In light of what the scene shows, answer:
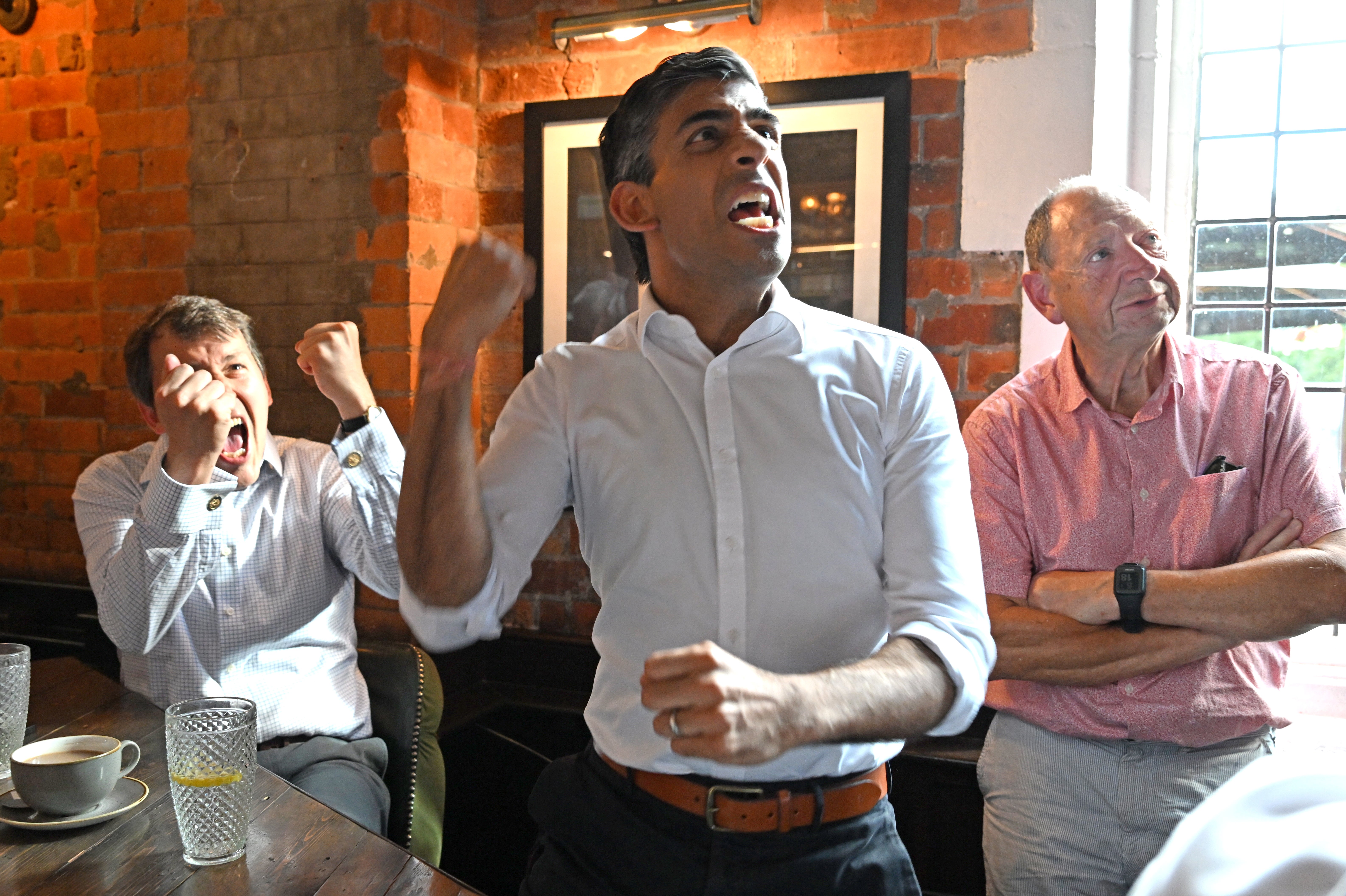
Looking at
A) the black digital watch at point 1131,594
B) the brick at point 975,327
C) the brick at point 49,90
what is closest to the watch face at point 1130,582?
the black digital watch at point 1131,594

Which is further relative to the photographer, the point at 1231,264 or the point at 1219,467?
the point at 1231,264

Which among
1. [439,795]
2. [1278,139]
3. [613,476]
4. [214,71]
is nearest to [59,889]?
[613,476]

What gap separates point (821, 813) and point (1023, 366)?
4.32ft

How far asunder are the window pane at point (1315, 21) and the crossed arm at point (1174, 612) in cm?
135

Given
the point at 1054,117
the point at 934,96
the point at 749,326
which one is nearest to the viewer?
the point at 749,326

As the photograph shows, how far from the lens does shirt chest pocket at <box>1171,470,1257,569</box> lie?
176 centimetres

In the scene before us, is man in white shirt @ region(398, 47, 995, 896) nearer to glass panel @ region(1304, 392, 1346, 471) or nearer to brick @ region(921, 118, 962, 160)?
brick @ region(921, 118, 962, 160)

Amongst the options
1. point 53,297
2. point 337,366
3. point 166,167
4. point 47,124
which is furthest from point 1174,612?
point 47,124

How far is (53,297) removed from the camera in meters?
3.17

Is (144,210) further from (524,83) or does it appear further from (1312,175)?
→ (1312,175)

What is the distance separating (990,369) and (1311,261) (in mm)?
835

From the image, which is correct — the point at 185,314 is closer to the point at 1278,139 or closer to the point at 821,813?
the point at 821,813

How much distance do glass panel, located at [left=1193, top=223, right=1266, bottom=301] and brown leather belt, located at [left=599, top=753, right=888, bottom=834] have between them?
1766 mm

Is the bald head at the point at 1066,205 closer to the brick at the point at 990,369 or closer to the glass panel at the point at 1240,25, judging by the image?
the brick at the point at 990,369
